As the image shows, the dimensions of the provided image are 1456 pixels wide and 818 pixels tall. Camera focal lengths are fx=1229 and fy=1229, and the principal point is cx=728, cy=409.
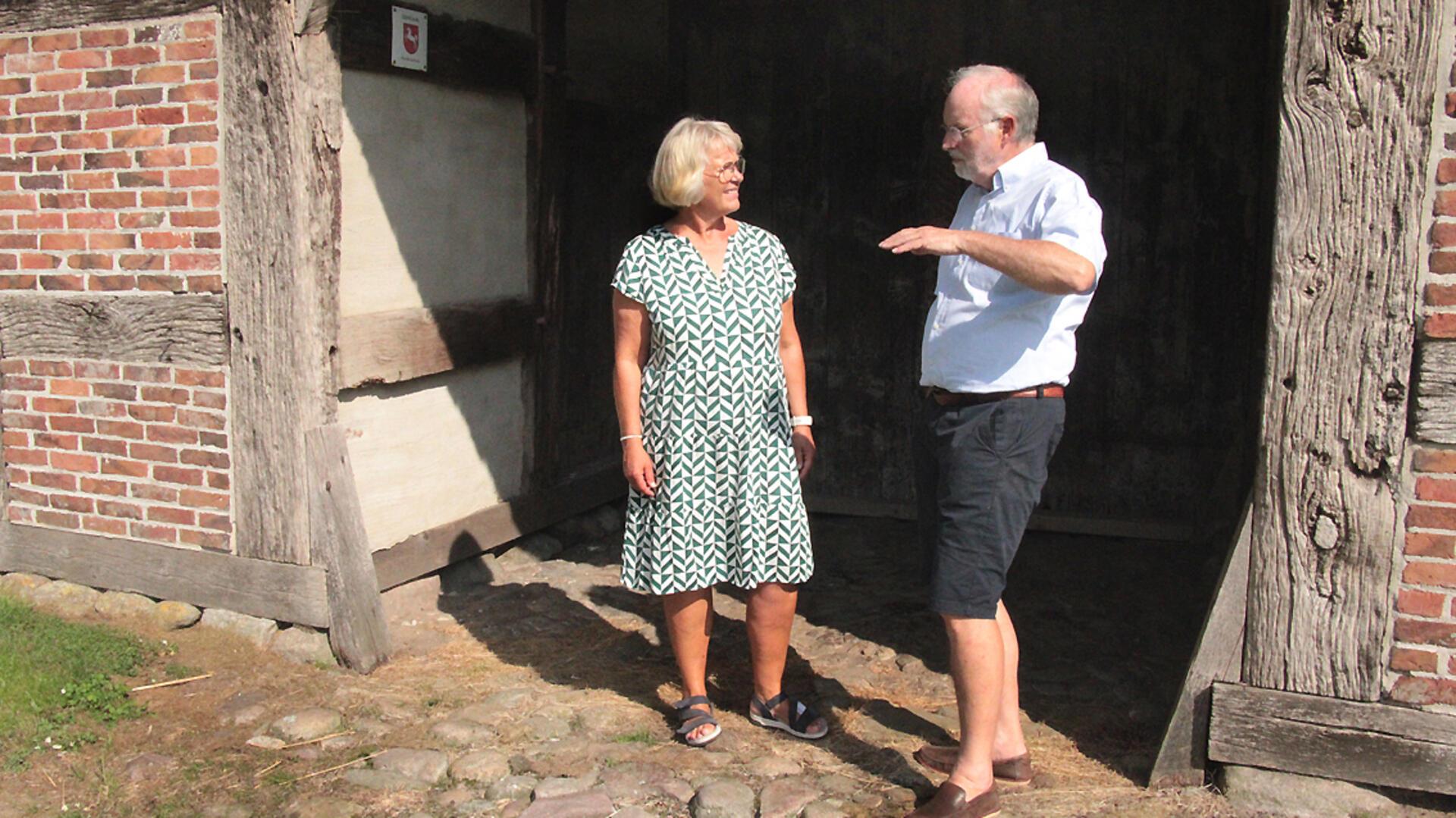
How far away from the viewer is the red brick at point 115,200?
14.9ft

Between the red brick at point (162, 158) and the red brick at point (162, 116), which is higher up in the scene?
the red brick at point (162, 116)

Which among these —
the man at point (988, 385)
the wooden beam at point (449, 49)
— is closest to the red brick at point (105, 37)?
the wooden beam at point (449, 49)

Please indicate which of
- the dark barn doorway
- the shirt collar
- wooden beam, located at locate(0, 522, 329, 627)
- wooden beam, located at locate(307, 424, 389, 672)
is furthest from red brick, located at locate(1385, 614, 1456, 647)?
wooden beam, located at locate(0, 522, 329, 627)

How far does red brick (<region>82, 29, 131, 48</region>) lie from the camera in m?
4.48

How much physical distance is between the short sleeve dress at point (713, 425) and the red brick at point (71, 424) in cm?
239

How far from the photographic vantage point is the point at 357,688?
4.24 meters

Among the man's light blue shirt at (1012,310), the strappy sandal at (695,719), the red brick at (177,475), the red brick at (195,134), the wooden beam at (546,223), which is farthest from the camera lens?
the wooden beam at (546,223)

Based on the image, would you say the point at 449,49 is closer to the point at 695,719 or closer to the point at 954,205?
the point at 954,205

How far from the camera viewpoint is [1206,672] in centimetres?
346

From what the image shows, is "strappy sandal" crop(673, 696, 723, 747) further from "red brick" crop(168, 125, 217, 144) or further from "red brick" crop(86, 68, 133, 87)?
"red brick" crop(86, 68, 133, 87)

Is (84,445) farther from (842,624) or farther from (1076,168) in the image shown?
(1076,168)

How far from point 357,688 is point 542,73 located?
2.82m

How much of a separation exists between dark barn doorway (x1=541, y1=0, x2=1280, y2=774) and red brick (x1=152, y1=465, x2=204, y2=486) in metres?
1.79

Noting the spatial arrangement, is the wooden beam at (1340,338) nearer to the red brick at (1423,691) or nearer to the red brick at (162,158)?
the red brick at (1423,691)
